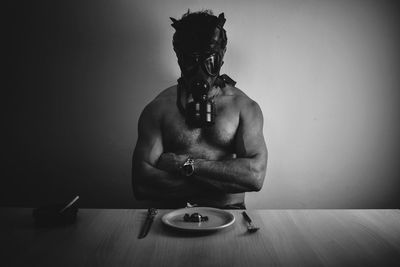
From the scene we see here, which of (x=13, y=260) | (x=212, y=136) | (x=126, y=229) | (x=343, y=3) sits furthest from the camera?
(x=343, y=3)

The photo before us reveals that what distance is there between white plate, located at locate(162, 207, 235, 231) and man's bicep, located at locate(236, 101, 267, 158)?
629 mm

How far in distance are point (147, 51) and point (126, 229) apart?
1.74 metres

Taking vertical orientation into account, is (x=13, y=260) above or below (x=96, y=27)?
below

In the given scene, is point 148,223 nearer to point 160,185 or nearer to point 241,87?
point 160,185

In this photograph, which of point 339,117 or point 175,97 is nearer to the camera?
point 175,97

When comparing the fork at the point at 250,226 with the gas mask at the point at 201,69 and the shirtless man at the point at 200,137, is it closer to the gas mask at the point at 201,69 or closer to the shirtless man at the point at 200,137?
the shirtless man at the point at 200,137

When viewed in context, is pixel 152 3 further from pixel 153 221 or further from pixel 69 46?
pixel 153 221

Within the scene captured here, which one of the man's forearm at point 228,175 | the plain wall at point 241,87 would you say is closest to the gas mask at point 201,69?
the man's forearm at point 228,175

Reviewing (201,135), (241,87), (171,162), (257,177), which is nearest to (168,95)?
(201,135)

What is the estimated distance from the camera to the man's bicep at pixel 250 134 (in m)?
1.80

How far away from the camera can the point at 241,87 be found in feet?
8.21

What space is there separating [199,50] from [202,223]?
1.05 m

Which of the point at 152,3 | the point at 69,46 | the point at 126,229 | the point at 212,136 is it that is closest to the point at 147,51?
the point at 152,3

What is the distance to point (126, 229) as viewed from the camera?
3.59 ft
